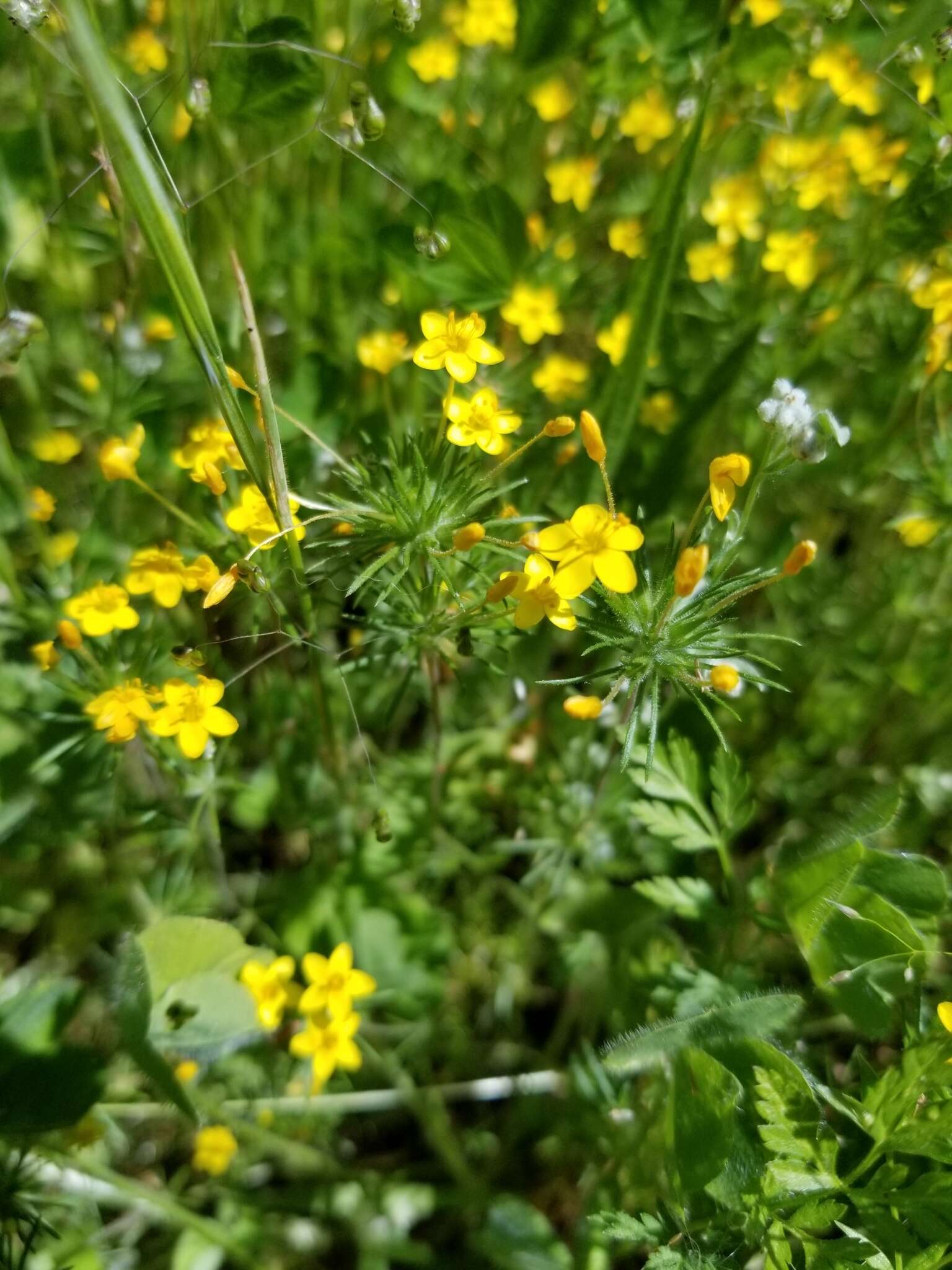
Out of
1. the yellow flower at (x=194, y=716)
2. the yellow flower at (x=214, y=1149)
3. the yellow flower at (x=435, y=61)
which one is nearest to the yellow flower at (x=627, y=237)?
the yellow flower at (x=435, y=61)

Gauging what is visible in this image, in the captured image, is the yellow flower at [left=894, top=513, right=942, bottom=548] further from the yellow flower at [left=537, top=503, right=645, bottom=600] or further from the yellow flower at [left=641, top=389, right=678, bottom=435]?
the yellow flower at [left=537, top=503, right=645, bottom=600]

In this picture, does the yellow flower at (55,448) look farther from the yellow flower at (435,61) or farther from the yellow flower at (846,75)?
the yellow flower at (846,75)

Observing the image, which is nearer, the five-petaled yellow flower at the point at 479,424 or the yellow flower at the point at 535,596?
the yellow flower at the point at 535,596

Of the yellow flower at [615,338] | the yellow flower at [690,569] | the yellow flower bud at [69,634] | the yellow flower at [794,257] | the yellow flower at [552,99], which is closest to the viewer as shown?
the yellow flower at [690,569]

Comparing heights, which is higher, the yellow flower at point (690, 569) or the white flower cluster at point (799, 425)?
the white flower cluster at point (799, 425)

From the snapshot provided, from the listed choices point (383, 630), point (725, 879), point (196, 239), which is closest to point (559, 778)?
point (725, 879)

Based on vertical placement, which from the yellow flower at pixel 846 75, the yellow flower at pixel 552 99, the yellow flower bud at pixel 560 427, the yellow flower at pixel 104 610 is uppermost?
the yellow flower at pixel 846 75
